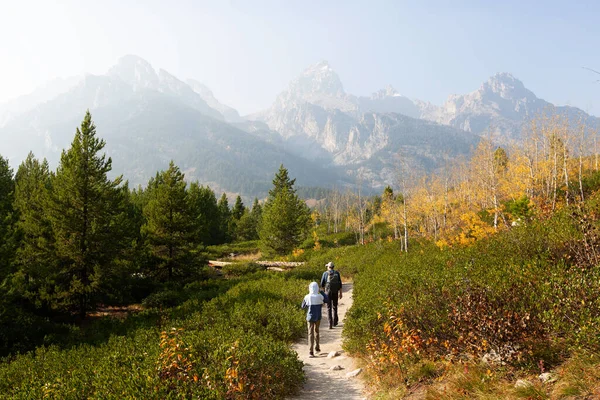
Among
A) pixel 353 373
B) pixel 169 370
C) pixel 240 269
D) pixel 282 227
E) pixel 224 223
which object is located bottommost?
pixel 240 269

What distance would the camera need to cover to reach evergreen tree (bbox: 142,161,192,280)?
2158 cm

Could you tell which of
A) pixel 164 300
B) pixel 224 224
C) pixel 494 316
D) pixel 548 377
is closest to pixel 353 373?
pixel 494 316

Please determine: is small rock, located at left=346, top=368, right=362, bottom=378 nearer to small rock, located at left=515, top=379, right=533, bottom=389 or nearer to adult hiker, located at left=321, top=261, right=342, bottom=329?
small rock, located at left=515, top=379, right=533, bottom=389

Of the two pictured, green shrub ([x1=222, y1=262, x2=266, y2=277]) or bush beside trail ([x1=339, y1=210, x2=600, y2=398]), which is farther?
green shrub ([x1=222, y1=262, x2=266, y2=277])

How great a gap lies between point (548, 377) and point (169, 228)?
21351mm

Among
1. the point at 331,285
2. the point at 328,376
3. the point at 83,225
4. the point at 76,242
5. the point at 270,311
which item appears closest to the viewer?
the point at 328,376

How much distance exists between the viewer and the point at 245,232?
5828 centimetres

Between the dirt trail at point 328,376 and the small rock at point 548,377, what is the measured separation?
3.03 m

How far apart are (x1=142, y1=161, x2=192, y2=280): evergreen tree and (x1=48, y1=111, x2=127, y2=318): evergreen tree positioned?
364cm

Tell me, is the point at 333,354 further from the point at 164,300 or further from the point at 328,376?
the point at 164,300

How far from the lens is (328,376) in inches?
295

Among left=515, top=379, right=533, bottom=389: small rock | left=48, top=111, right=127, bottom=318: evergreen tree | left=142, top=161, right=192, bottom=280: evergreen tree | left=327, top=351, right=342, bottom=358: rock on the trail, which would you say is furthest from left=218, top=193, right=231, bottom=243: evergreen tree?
left=515, top=379, right=533, bottom=389: small rock

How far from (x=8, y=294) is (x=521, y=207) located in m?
22.0

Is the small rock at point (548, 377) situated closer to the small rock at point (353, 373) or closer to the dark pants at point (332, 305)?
the small rock at point (353, 373)
